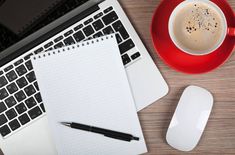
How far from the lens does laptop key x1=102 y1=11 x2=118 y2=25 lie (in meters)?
0.77

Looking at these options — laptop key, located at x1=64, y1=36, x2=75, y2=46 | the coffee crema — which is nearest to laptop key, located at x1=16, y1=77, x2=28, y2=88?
laptop key, located at x1=64, y1=36, x2=75, y2=46

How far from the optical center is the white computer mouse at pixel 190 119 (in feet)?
2.45

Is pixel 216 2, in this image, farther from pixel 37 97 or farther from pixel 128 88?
pixel 37 97

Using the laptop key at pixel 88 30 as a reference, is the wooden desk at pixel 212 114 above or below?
below

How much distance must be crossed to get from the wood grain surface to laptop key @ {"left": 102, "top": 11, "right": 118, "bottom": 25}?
0.17ft

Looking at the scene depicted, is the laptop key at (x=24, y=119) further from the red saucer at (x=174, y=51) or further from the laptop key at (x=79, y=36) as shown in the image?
the red saucer at (x=174, y=51)

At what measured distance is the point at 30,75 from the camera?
773 mm

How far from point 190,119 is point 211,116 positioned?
0.05 metres

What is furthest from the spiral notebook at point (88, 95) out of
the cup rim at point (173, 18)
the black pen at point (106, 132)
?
the cup rim at point (173, 18)

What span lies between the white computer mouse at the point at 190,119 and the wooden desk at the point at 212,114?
0.02 m

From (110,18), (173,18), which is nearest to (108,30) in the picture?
(110,18)

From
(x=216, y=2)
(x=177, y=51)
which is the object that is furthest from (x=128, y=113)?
(x=216, y=2)

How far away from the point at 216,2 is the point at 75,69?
31cm

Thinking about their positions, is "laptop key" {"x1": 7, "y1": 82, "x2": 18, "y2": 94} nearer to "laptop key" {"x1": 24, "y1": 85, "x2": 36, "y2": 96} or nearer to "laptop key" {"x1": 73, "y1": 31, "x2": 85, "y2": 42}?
"laptop key" {"x1": 24, "y1": 85, "x2": 36, "y2": 96}
